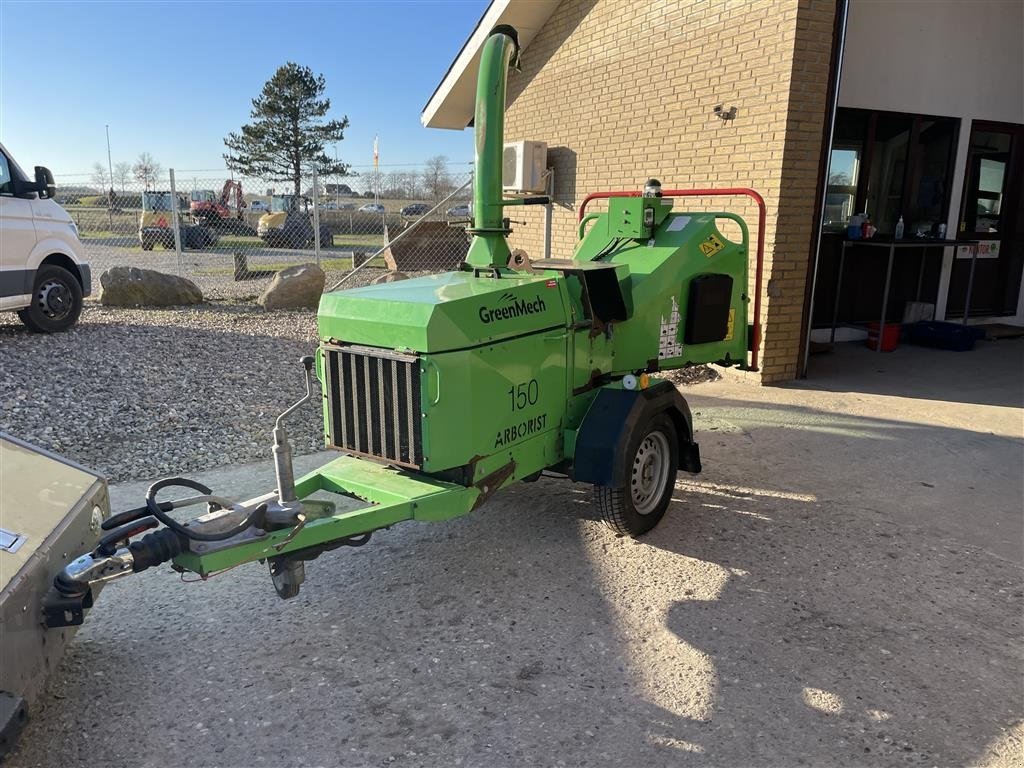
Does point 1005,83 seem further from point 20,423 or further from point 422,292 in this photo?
point 20,423

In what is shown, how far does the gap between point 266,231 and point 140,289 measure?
1281 centimetres

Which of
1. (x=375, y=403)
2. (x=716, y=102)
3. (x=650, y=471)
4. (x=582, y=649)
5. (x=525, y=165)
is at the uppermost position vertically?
(x=716, y=102)

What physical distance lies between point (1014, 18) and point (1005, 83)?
0.77 meters

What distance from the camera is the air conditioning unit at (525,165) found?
10539mm

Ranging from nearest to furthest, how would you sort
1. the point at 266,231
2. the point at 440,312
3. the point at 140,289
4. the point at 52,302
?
the point at 440,312 → the point at 52,302 → the point at 140,289 → the point at 266,231

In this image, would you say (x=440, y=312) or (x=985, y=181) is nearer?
(x=440, y=312)

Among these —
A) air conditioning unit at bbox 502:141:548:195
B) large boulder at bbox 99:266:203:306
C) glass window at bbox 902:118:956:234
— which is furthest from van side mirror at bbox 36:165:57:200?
glass window at bbox 902:118:956:234

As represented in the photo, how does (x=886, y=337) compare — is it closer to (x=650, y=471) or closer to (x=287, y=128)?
(x=650, y=471)

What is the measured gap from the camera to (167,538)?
253 centimetres

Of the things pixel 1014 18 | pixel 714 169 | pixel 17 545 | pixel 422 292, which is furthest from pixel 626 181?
pixel 17 545

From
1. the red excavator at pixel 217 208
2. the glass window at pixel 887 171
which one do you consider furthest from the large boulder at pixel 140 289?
the red excavator at pixel 217 208

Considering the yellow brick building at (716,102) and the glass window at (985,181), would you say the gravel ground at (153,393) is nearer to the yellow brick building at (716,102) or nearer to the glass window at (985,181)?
the yellow brick building at (716,102)

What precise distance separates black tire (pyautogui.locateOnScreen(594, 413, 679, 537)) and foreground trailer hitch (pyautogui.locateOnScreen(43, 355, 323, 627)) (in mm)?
1376

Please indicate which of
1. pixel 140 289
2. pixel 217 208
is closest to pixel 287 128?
pixel 217 208
